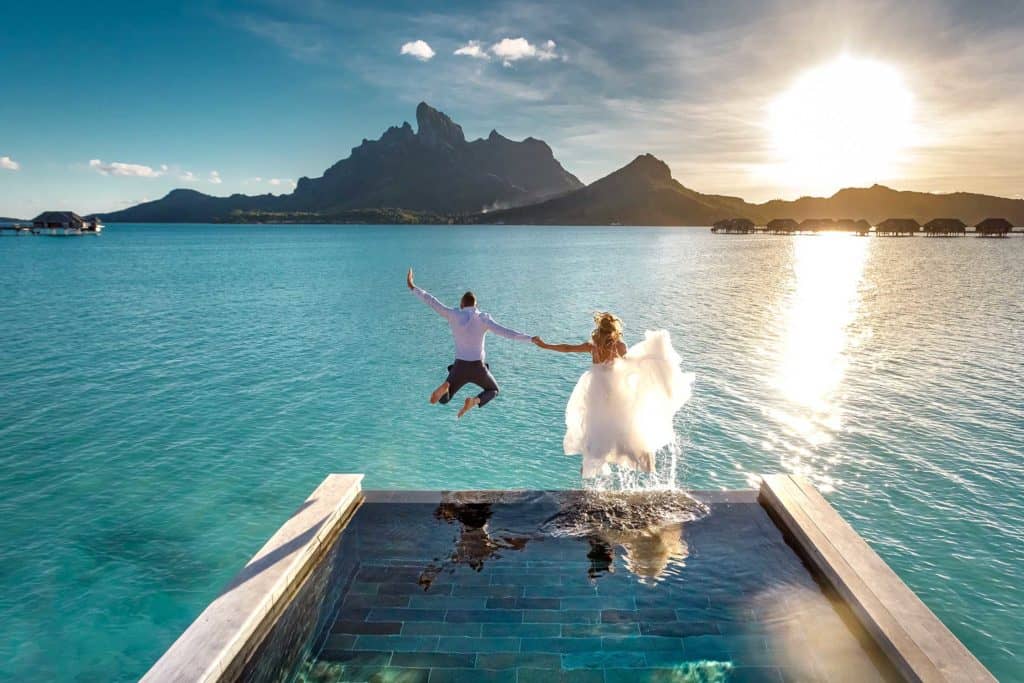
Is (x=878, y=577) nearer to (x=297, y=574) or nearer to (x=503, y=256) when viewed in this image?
(x=297, y=574)

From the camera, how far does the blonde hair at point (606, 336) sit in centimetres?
1050

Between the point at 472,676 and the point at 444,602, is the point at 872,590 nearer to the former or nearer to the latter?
the point at 472,676

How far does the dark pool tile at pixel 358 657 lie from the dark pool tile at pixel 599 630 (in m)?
2.21

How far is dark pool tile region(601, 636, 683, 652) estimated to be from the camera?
7449 millimetres

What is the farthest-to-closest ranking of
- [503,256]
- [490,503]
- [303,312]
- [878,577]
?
1. [503,256]
2. [303,312]
3. [490,503]
4. [878,577]

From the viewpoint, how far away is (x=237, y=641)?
7027 mm

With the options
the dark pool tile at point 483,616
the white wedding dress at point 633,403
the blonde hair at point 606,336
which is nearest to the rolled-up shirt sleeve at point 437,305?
the blonde hair at point 606,336

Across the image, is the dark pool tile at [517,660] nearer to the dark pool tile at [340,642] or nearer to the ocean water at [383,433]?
the dark pool tile at [340,642]

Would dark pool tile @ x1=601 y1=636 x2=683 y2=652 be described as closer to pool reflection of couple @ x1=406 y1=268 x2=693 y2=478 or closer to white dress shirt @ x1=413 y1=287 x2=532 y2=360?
pool reflection of couple @ x1=406 y1=268 x2=693 y2=478

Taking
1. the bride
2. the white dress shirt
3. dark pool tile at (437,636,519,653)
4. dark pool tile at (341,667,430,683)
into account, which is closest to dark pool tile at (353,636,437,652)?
dark pool tile at (437,636,519,653)

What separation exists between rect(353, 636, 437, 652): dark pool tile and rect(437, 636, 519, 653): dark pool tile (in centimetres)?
14

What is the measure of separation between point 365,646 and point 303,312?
40009 millimetres

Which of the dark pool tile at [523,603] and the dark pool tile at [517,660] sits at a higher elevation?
the dark pool tile at [523,603]

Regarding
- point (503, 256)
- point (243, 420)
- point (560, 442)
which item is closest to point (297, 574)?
point (560, 442)
